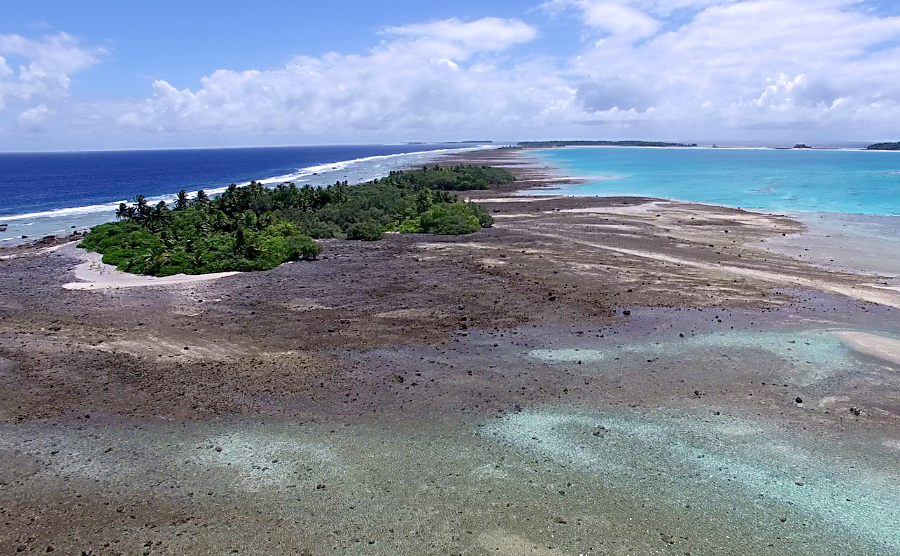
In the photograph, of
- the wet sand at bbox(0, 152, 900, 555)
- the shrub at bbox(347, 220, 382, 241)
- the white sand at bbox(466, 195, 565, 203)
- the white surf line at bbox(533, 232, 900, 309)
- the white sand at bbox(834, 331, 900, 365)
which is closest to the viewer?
the wet sand at bbox(0, 152, 900, 555)

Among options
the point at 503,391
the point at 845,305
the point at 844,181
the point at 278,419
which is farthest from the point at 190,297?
the point at 844,181

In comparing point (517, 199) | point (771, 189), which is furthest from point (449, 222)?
point (771, 189)

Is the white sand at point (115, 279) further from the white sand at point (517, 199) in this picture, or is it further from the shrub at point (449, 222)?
the white sand at point (517, 199)

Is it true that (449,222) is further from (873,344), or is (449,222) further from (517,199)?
(873,344)

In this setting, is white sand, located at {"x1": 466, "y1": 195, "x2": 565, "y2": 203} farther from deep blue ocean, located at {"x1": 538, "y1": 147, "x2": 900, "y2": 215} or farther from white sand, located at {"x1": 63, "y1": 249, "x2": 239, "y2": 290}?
A: white sand, located at {"x1": 63, "y1": 249, "x2": 239, "y2": 290}

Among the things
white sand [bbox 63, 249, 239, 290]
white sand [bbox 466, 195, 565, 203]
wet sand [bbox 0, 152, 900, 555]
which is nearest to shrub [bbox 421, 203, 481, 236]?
wet sand [bbox 0, 152, 900, 555]

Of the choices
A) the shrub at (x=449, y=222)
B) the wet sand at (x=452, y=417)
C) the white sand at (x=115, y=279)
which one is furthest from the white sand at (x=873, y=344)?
the shrub at (x=449, y=222)
